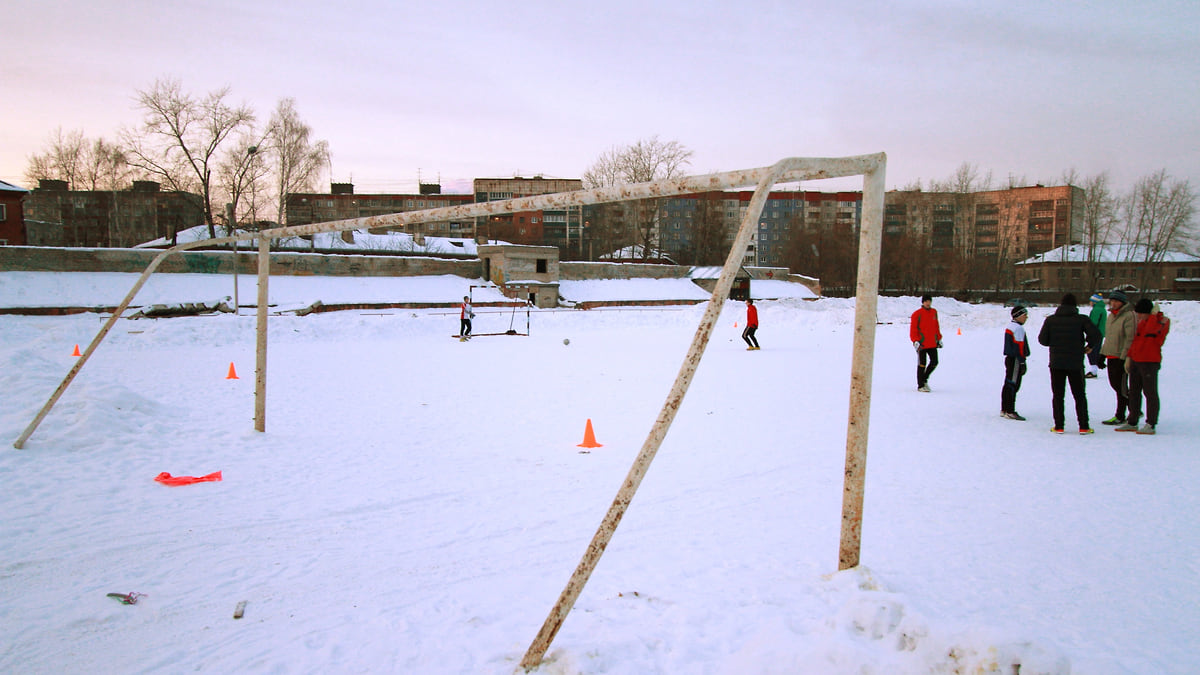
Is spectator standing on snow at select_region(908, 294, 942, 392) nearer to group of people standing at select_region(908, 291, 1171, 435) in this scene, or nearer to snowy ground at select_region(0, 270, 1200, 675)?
snowy ground at select_region(0, 270, 1200, 675)

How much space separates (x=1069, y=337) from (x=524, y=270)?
122 feet

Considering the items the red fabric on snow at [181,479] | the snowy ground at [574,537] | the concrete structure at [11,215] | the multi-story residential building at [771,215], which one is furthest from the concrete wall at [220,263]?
the multi-story residential building at [771,215]

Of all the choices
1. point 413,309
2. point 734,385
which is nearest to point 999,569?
point 734,385

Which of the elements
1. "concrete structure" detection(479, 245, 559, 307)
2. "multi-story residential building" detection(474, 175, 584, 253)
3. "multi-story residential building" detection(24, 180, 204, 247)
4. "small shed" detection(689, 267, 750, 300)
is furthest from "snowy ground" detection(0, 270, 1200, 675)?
"multi-story residential building" detection(24, 180, 204, 247)

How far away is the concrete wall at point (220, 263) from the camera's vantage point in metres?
30.2

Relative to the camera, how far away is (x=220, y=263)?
116 feet

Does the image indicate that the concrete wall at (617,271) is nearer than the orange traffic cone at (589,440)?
No

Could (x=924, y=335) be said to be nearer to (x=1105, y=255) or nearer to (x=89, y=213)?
(x=1105, y=255)

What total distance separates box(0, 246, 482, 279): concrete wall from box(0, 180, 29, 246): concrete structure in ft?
64.9

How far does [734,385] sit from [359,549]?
8.89m

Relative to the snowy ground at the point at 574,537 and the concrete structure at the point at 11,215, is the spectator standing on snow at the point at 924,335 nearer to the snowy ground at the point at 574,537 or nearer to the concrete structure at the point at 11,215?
the snowy ground at the point at 574,537

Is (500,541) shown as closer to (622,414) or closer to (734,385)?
(622,414)

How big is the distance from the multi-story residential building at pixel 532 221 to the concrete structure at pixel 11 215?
38.9 metres

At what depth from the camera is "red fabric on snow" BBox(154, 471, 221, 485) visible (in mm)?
5757
